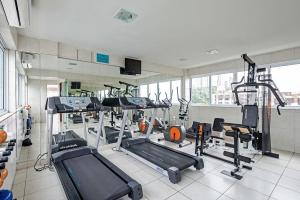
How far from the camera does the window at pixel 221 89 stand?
5.08 m

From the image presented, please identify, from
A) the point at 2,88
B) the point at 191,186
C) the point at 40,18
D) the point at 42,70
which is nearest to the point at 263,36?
the point at 191,186

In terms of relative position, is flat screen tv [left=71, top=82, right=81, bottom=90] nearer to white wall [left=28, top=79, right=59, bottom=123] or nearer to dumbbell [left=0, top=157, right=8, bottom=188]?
white wall [left=28, top=79, right=59, bottom=123]

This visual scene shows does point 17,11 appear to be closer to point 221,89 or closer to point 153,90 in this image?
point 153,90

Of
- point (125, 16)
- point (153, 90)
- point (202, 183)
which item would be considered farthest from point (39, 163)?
point (153, 90)

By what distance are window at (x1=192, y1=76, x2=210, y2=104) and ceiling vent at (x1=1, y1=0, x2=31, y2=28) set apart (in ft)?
17.3

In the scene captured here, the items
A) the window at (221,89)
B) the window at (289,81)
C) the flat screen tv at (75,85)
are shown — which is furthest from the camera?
the window at (221,89)

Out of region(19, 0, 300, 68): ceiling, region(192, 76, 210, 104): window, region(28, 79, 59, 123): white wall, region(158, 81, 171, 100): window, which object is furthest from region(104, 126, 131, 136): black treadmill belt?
region(192, 76, 210, 104): window

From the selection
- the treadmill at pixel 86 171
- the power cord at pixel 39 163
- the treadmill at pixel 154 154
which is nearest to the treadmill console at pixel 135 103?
the treadmill at pixel 154 154

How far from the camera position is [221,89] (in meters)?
5.29

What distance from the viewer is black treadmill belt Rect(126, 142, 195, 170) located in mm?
2701

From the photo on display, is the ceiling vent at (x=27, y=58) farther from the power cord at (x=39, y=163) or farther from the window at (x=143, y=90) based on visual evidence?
the window at (x=143, y=90)

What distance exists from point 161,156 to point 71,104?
1.97 m

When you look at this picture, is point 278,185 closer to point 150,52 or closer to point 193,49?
point 193,49

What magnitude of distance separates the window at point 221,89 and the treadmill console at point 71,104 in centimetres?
405
